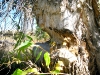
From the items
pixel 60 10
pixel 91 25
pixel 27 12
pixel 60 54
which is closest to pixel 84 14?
pixel 91 25

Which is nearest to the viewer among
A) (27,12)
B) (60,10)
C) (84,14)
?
(27,12)

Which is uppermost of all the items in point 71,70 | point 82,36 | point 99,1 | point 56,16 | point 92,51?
point 99,1

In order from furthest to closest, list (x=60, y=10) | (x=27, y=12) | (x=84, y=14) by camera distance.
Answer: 1. (x=84, y=14)
2. (x=60, y=10)
3. (x=27, y=12)

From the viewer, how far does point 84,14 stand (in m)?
2.20

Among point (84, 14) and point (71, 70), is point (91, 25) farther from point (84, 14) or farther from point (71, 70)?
point (71, 70)

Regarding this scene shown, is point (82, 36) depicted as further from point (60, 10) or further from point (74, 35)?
point (60, 10)

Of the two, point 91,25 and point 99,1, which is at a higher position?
point 99,1

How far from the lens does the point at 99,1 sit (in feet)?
7.33

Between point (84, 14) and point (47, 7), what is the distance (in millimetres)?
406

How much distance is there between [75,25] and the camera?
2.11m

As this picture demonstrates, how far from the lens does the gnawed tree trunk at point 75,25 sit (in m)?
2.03

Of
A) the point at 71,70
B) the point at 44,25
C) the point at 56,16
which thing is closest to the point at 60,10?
the point at 56,16

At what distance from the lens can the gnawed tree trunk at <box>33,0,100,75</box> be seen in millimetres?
A: 2031

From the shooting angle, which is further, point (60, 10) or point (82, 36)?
point (82, 36)
